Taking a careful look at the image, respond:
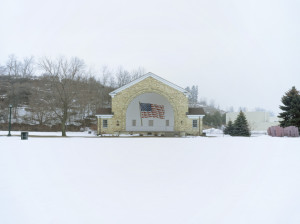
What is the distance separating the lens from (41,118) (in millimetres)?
42469

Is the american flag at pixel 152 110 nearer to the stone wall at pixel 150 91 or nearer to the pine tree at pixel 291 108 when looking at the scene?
the stone wall at pixel 150 91

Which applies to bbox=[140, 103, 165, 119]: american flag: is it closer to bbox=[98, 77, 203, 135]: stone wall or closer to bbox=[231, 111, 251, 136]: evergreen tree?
bbox=[98, 77, 203, 135]: stone wall

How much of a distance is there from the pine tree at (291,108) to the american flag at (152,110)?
16707 millimetres

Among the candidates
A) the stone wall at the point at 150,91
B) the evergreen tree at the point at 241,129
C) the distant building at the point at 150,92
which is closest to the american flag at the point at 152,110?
the distant building at the point at 150,92

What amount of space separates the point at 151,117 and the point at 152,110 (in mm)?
1839

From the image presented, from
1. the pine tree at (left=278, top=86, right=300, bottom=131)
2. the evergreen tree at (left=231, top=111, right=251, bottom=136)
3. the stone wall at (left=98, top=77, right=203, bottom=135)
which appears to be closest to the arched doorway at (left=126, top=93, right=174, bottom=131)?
the stone wall at (left=98, top=77, right=203, bottom=135)

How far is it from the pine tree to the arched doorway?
15606 mm

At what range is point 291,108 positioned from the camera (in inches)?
1203
